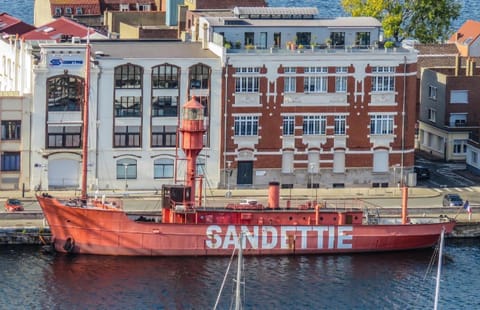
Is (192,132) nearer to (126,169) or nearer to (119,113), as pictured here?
(119,113)

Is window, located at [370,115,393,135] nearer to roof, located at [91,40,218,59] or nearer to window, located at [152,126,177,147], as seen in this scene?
roof, located at [91,40,218,59]

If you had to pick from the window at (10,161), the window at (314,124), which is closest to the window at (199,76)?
the window at (314,124)

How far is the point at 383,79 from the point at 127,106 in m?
17.1

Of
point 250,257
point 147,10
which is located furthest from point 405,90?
point 147,10

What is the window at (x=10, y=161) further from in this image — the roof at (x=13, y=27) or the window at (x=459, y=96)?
the window at (x=459, y=96)

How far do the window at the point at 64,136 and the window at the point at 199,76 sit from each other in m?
7.99

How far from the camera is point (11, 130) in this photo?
124875 mm

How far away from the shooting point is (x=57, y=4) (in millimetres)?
169000

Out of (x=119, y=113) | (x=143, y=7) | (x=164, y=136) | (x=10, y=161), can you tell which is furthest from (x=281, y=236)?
(x=143, y=7)

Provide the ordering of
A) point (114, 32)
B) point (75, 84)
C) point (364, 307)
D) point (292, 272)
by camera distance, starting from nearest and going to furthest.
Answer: point (364, 307) < point (292, 272) < point (75, 84) < point (114, 32)

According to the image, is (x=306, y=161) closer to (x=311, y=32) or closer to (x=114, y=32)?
(x=311, y=32)

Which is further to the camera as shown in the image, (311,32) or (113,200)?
(311,32)

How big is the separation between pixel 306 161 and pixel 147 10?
153 ft

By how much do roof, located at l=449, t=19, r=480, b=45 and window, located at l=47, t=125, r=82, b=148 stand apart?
160 ft
